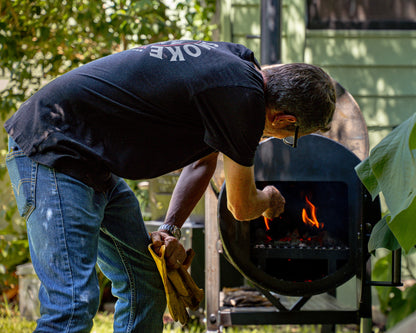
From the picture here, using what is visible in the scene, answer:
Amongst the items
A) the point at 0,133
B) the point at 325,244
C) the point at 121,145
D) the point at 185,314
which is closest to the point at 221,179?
the point at 325,244

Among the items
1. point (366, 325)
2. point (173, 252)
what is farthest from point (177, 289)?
point (366, 325)

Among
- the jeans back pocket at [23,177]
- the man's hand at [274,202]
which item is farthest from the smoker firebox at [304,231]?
the jeans back pocket at [23,177]

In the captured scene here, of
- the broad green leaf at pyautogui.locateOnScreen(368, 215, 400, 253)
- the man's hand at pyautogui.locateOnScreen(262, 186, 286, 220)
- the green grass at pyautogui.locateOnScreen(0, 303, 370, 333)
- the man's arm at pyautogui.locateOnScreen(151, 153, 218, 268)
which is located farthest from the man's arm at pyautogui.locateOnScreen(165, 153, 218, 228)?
the green grass at pyautogui.locateOnScreen(0, 303, 370, 333)

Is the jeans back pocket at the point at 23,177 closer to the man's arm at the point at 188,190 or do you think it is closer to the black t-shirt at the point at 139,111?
the black t-shirt at the point at 139,111

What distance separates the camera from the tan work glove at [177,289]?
2.02 m

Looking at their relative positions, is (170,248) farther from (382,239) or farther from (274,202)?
(382,239)

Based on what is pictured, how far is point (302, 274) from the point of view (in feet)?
9.48

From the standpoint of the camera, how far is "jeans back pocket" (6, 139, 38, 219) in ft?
5.64

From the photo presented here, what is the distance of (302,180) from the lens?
105 inches

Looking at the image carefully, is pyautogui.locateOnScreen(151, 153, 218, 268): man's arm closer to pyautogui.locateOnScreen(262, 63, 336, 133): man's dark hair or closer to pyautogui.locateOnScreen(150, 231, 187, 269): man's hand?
pyautogui.locateOnScreen(150, 231, 187, 269): man's hand

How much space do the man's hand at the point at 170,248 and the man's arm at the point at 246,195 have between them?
0.26 meters

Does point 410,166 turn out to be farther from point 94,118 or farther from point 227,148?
point 94,118

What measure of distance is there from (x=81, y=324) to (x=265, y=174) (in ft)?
4.23

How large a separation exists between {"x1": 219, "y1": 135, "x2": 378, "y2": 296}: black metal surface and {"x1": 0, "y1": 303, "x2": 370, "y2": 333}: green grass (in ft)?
3.42
